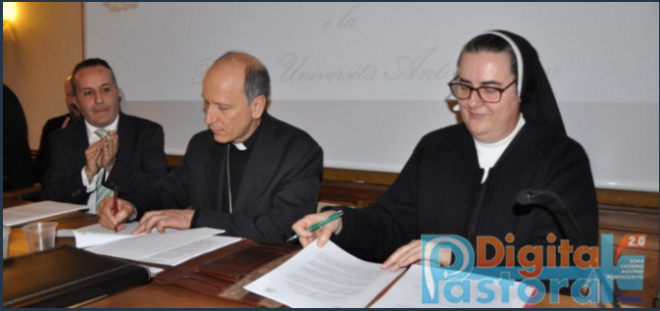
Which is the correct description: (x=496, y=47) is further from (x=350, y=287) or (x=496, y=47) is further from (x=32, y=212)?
(x=32, y=212)

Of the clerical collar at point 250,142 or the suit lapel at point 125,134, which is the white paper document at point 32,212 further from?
the clerical collar at point 250,142

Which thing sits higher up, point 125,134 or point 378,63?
point 378,63

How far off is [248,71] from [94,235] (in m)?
1.01

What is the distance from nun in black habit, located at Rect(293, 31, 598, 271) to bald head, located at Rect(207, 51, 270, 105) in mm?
842

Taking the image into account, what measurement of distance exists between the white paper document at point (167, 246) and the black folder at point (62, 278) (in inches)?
6.5

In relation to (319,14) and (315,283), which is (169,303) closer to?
(315,283)

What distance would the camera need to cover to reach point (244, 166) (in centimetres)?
272

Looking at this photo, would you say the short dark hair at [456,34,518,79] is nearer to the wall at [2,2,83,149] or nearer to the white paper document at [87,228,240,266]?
the white paper document at [87,228,240,266]

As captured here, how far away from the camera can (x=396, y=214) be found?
229 cm

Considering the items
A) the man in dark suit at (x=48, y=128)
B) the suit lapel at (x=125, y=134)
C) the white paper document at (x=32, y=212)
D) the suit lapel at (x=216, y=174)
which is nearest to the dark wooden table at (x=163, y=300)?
the white paper document at (x=32, y=212)

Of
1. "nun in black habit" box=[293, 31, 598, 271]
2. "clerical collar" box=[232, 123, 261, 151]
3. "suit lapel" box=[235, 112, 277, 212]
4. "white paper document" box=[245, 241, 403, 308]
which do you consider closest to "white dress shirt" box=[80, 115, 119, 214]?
"clerical collar" box=[232, 123, 261, 151]

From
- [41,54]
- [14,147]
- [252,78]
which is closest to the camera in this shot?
[252,78]

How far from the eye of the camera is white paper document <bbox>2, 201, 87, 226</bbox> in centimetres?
224

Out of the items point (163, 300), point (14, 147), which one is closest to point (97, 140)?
point (14, 147)
